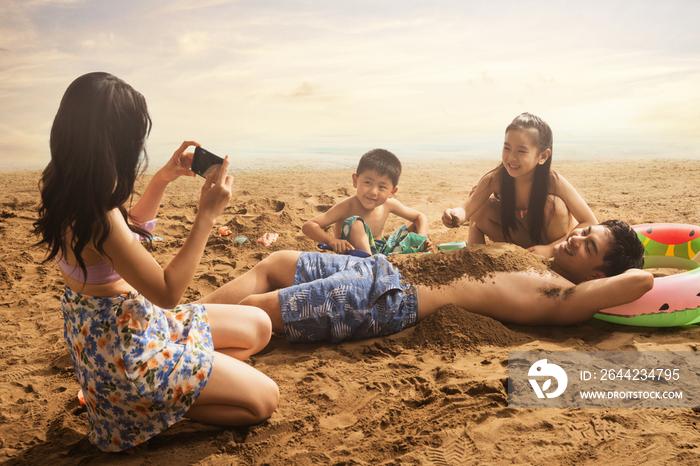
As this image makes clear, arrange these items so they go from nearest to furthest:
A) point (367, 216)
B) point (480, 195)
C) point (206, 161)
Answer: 1. point (206, 161)
2. point (480, 195)
3. point (367, 216)

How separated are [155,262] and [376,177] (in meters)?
2.48

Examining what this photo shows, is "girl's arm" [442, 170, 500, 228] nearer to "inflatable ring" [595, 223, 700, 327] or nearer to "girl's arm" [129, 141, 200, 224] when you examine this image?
"inflatable ring" [595, 223, 700, 327]

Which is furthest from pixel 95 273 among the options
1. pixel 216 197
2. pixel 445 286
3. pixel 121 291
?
pixel 445 286

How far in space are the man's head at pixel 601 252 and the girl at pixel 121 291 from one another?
6.42ft

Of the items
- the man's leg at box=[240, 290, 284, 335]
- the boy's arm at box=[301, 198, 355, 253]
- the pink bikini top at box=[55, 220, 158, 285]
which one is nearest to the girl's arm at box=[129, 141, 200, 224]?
the pink bikini top at box=[55, 220, 158, 285]

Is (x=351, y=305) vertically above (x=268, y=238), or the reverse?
(x=268, y=238)

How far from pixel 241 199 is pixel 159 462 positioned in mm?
5348

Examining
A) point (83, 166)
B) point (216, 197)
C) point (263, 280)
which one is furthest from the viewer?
point (263, 280)

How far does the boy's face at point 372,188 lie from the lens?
3.96 meters

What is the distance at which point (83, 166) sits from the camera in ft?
5.39

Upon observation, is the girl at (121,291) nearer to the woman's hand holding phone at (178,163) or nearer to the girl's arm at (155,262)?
the girl's arm at (155,262)

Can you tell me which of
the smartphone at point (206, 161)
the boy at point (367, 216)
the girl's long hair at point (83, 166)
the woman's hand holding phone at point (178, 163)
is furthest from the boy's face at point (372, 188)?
the girl's long hair at point (83, 166)

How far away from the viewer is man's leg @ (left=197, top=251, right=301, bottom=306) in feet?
9.48

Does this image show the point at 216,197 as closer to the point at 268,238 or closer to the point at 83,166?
the point at 83,166
